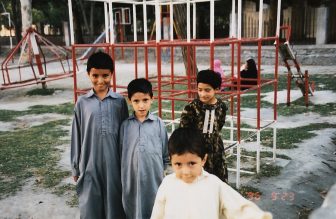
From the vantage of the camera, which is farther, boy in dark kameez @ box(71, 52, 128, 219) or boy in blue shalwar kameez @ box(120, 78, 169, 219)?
boy in dark kameez @ box(71, 52, 128, 219)

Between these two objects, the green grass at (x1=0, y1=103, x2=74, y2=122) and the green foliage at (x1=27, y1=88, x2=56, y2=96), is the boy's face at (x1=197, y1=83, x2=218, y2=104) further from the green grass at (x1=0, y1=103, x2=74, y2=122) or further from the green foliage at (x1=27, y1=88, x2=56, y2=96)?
the green foliage at (x1=27, y1=88, x2=56, y2=96)

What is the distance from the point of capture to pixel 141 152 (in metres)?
2.69

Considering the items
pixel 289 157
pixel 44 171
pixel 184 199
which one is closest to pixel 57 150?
pixel 44 171

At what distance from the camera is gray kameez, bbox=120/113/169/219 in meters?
2.71

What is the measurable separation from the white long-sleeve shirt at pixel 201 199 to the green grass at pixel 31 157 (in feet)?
9.22

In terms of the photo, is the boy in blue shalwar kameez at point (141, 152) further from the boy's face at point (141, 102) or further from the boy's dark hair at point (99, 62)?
the boy's dark hair at point (99, 62)

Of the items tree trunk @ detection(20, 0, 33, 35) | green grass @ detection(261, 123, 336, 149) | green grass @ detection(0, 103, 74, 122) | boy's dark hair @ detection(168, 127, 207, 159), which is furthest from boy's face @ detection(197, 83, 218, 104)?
tree trunk @ detection(20, 0, 33, 35)

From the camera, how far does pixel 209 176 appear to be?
2006mm

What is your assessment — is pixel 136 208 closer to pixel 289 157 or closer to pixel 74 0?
pixel 289 157

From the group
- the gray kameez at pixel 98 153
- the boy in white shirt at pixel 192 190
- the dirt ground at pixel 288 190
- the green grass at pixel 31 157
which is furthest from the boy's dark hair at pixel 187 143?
the green grass at pixel 31 157

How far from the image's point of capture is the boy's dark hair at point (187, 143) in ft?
6.52

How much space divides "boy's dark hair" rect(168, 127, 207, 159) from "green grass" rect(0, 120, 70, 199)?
2.86m

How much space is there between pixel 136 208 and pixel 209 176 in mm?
953

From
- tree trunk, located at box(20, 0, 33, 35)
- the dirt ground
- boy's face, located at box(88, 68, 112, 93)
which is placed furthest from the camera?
tree trunk, located at box(20, 0, 33, 35)
